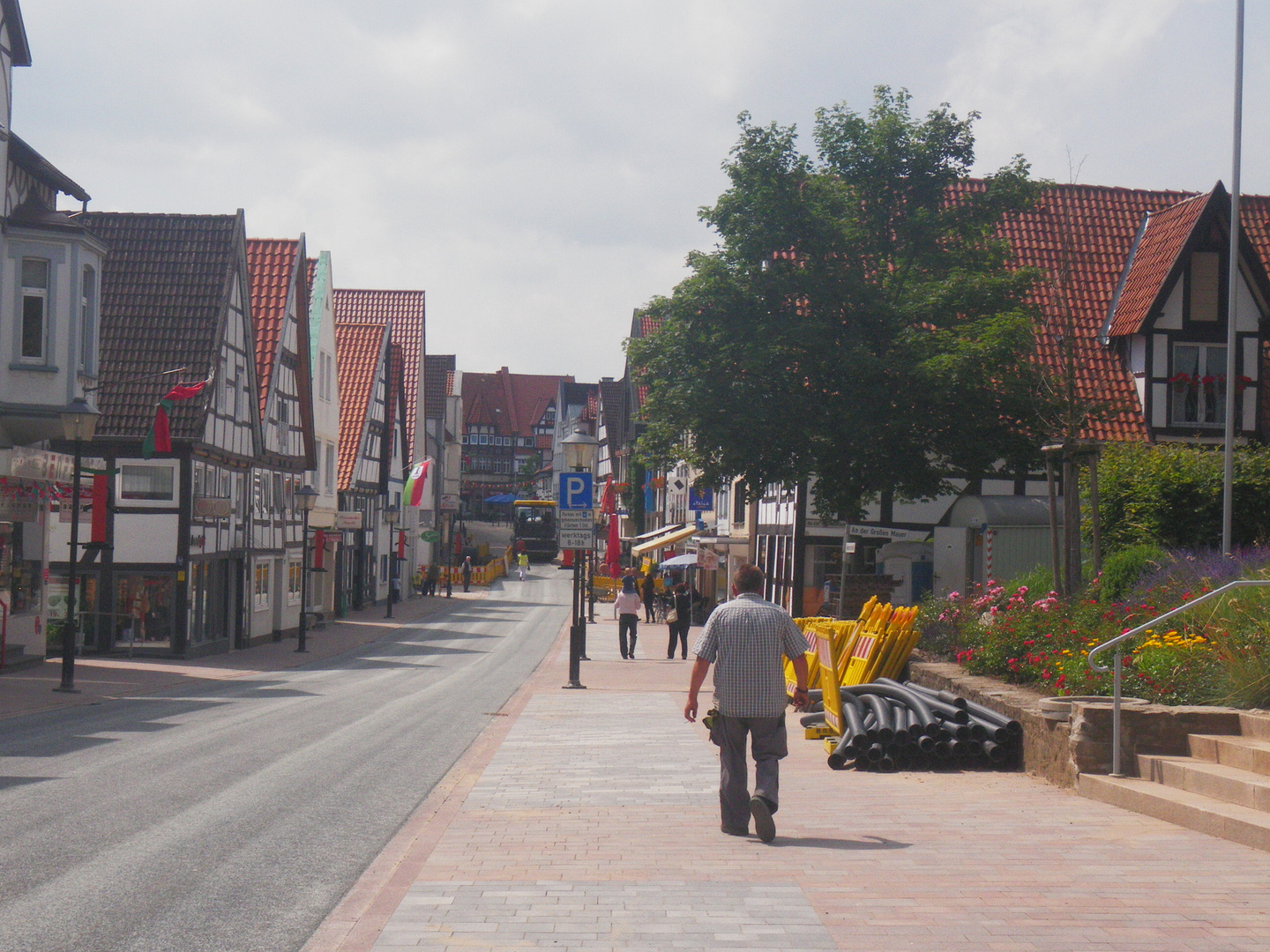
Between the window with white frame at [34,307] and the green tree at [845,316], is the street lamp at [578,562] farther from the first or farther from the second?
the window with white frame at [34,307]

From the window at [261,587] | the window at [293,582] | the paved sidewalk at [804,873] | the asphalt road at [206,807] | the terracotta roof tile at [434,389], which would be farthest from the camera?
the terracotta roof tile at [434,389]

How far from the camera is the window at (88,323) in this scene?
24.1 m

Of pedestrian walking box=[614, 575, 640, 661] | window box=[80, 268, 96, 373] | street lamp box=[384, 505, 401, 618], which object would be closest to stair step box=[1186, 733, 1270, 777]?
window box=[80, 268, 96, 373]

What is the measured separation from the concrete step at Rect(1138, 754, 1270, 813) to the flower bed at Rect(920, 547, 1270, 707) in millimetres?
815

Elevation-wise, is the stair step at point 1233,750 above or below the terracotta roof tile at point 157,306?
below

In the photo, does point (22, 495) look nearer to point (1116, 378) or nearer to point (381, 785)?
point (381, 785)

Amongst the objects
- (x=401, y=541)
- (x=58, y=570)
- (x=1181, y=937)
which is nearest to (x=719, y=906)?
(x=1181, y=937)

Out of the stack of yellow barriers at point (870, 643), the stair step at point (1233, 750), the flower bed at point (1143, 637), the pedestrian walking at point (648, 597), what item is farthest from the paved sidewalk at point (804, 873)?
the pedestrian walking at point (648, 597)

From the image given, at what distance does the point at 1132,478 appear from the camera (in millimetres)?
21797

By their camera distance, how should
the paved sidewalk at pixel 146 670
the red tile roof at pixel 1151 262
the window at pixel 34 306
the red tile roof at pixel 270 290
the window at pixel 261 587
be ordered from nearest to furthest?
the paved sidewalk at pixel 146 670 < the window at pixel 34 306 < the red tile roof at pixel 1151 262 < the window at pixel 261 587 < the red tile roof at pixel 270 290

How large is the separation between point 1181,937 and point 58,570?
2708 cm

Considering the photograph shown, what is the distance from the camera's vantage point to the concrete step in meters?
7.96

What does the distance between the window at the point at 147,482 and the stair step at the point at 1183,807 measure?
2408cm

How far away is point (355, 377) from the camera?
52781 millimetres
